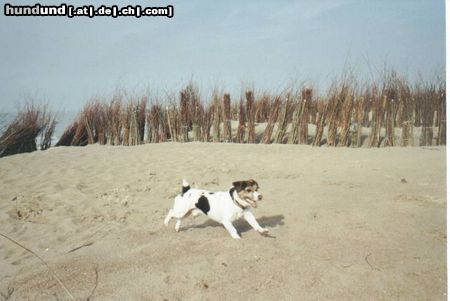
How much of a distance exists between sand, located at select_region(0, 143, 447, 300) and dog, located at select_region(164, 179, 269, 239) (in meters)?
0.13

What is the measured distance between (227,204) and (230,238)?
0.87 feet

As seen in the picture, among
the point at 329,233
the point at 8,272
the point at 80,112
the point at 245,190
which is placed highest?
the point at 80,112

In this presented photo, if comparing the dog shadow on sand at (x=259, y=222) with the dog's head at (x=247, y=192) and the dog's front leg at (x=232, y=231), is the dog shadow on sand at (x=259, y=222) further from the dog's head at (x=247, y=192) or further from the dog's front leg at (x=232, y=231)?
the dog's head at (x=247, y=192)

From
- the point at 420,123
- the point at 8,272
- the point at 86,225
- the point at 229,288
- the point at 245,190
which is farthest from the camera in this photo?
the point at 420,123

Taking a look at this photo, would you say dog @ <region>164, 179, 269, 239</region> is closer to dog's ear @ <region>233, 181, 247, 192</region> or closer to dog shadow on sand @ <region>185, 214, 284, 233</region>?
dog's ear @ <region>233, 181, 247, 192</region>

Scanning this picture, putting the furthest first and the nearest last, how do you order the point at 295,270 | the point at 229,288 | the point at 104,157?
the point at 104,157, the point at 295,270, the point at 229,288

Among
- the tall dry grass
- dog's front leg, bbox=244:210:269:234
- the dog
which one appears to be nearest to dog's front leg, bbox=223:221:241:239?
the dog

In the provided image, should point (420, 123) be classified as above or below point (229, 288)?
above

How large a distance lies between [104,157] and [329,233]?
4794 millimetres

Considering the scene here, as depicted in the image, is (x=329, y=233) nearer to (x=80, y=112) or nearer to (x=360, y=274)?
(x=360, y=274)

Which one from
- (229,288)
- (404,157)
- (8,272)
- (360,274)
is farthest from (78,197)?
(404,157)

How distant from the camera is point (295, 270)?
244 cm

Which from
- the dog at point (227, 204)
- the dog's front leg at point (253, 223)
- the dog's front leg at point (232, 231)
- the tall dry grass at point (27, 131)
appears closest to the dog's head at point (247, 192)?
the dog at point (227, 204)

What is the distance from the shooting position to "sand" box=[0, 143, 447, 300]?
2311 mm
